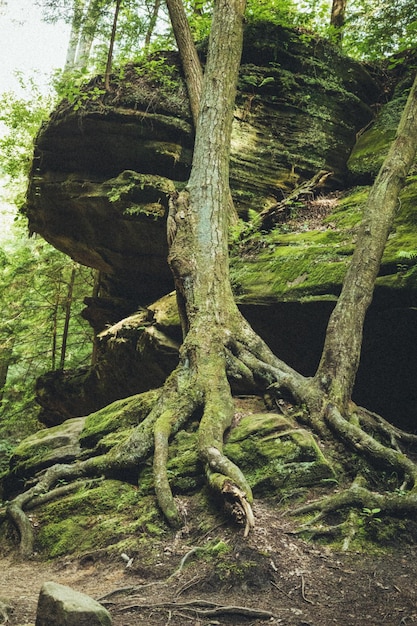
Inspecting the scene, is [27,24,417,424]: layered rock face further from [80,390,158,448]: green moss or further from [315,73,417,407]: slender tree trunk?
[80,390,158,448]: green moss

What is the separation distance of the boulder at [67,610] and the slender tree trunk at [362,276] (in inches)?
156

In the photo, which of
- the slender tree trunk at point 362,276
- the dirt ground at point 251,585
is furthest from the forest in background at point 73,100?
the dirt ground at point 251,585

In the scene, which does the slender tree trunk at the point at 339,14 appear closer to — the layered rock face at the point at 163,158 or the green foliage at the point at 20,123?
the layered rock face at the point at 163,158

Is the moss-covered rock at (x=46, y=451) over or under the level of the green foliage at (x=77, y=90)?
under

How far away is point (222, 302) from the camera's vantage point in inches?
267

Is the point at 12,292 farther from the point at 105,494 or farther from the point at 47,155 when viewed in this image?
the point at 105,494

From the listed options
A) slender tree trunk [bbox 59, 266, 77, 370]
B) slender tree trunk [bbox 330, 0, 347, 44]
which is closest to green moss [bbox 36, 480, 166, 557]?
slender tree trunk [bbox 59, 266, 77, 370]

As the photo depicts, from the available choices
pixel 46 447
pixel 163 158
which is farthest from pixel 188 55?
pixel 46 447

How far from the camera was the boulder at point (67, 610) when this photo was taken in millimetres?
2418

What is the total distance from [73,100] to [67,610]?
34.2ft

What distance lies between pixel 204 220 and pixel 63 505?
453cm

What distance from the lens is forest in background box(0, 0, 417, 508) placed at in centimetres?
1091

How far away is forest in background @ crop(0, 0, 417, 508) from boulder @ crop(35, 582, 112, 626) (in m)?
9.67

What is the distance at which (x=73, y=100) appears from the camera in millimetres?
10398
